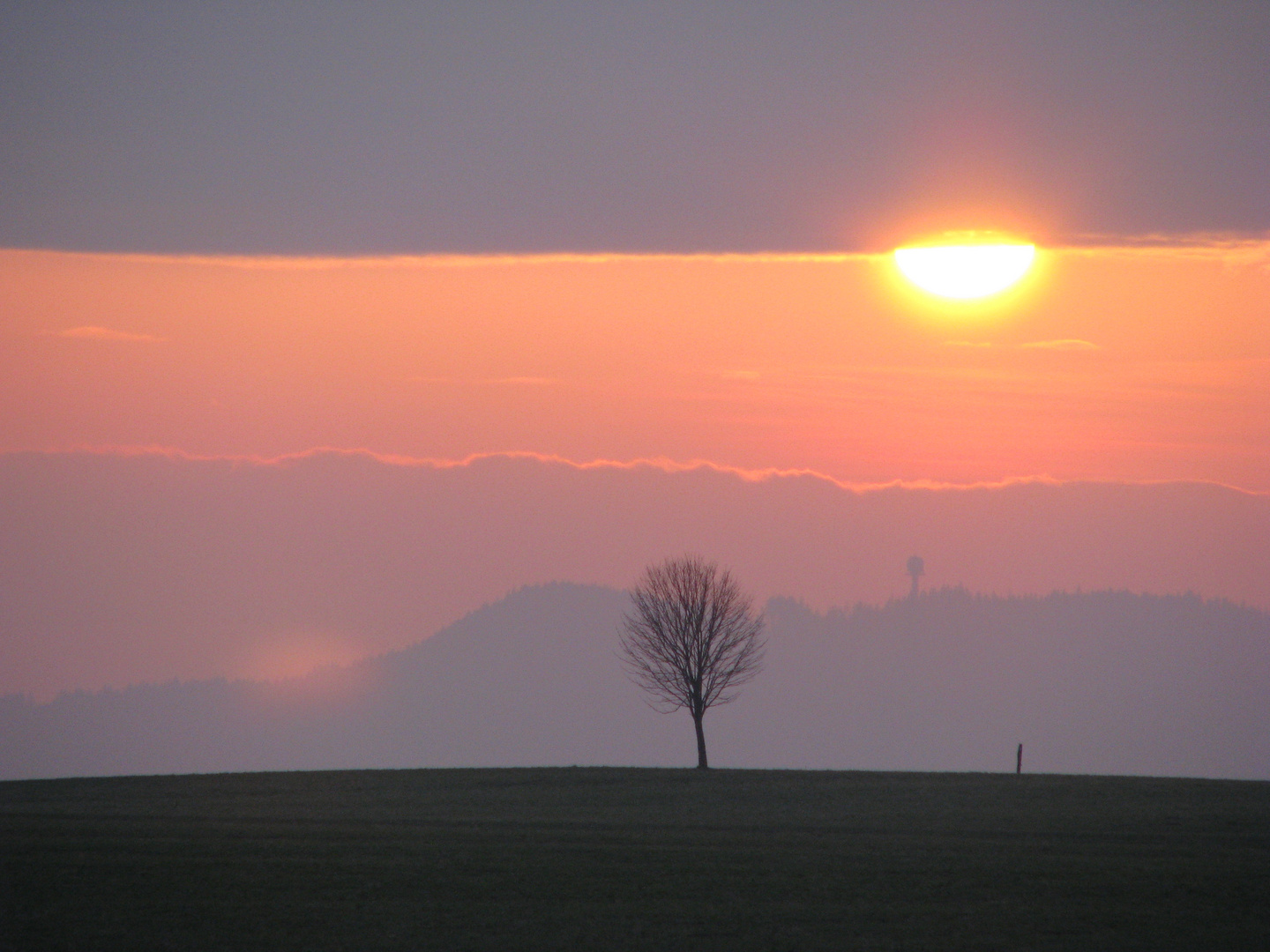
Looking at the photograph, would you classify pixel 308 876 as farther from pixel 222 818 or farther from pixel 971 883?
pixel 971 883

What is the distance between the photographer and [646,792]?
53375 millimetres

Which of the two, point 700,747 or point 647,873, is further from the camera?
point 700,747

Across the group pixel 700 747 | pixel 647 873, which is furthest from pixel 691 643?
pixel 647 873

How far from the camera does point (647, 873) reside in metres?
32.2

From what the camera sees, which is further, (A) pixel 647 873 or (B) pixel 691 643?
(B) pixel 691 643

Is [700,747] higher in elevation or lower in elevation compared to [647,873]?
higher

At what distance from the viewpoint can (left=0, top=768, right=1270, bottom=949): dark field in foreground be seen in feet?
87.2

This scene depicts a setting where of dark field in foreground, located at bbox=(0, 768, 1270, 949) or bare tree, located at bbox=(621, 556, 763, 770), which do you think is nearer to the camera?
dark field in foreground, located at bbox=(0, 768, 1270, 949)

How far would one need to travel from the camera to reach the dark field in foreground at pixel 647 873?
26578 mm

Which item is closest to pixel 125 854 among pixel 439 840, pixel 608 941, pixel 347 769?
pixel 439 840

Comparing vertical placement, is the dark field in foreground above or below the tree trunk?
below

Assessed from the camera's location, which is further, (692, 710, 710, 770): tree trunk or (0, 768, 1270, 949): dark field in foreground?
(692, 710, 710, 770): tree trunk

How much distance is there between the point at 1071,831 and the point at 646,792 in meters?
18.9

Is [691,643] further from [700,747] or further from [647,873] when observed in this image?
[647,873]
